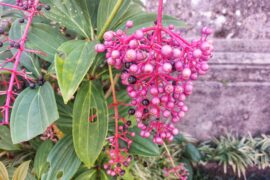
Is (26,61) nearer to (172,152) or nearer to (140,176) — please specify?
(140,176)

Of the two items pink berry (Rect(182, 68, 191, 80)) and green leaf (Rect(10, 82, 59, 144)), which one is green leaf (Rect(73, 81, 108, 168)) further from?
pink berry (Rect(182, 68, 191, 80))

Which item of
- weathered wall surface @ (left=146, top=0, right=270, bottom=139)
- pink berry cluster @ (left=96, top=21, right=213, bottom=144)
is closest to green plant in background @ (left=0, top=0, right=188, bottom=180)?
pink berry cluster @ (left=96, top=21, right=213, bottom=144)

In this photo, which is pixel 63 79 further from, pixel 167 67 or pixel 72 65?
pixel 167 67

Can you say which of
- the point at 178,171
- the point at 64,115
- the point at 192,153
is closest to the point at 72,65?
the point at 64,115

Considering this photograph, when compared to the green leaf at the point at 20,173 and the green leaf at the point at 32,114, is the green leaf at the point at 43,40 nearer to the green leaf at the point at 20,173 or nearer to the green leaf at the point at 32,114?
the green leaf at the point at 32,114

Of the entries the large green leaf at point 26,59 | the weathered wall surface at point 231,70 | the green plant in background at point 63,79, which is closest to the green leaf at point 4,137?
the green plant in background at point 63,79
